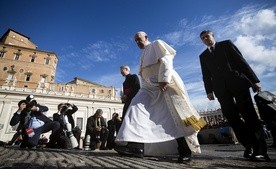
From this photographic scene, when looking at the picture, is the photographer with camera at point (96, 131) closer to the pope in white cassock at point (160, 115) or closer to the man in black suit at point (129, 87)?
the man in black suit at point (129, 87)

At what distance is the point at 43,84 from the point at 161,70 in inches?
1704

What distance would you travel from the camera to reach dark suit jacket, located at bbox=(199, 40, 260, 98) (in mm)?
2760

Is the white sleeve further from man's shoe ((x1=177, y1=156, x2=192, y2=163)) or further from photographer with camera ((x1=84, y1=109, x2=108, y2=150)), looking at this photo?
photographer with camera ((x1=84, y1=109, x2=108, y2=150))

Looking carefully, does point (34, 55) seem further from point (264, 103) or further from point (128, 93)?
point (264, 103)

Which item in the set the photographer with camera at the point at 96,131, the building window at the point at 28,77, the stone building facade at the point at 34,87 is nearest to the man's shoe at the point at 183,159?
the photographer with camera at the point at 96,131

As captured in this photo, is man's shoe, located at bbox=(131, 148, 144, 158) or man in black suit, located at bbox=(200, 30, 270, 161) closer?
man's shoe, located at bbox=(131, 148, 144, 158)

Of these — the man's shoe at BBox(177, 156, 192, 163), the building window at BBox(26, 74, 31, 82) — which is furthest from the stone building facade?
the man's shoe at BBox(177, 156, 192, 163)

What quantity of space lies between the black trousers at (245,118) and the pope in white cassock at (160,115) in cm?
62

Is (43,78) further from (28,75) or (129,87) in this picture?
(129,87)

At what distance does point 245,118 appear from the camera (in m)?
2.72

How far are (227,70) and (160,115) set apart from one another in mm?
1347

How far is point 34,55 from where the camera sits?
43.6 m

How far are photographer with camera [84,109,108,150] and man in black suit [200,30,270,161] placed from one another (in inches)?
205

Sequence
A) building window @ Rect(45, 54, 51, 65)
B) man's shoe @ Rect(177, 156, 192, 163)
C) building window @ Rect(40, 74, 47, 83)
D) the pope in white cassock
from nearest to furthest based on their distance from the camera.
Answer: man's shoe @ Rect(177, 156, 192, 163)
the pope in white cassock
building window @ Rect(40, 74, 47, 83)
building window @ Rect(45, 54, 51, 65)
